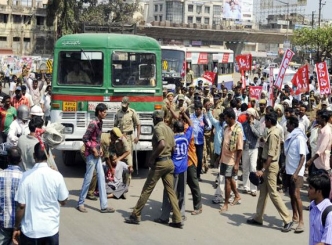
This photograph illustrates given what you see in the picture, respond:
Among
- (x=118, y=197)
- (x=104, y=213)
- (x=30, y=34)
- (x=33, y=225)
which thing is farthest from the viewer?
(x=30, y=34)

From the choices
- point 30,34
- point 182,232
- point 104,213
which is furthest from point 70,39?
point 30,34

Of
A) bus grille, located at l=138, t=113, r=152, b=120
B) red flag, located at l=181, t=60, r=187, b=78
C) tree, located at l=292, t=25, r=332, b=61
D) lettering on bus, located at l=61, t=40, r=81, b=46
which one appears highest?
tree, located at l=292, t=25, r=332, b=61

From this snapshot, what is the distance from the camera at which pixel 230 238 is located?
8.45 m

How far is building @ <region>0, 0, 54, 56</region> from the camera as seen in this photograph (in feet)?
203

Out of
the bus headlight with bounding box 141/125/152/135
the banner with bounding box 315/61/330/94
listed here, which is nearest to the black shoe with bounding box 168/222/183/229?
the bus headlight with bounding box 141/125/152/135

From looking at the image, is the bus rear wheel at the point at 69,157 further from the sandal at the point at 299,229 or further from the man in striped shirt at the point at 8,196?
the man in striped shirt at the point at 8,196

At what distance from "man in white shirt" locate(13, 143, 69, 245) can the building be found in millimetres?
57757

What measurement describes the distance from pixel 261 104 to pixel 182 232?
4.64 meters

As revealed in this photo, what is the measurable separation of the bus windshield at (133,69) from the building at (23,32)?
2017 inches

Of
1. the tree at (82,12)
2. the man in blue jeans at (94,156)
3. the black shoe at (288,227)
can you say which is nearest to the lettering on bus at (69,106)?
the man in blue jeans at (94,156)

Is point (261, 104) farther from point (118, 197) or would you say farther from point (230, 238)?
point (230, 238)

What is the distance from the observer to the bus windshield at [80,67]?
38.8ft

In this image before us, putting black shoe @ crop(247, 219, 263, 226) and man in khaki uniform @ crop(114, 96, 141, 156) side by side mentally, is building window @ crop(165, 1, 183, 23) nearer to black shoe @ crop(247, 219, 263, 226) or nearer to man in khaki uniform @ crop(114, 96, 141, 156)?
man in khaki uniform @ crop(114, 96, 141, 156)

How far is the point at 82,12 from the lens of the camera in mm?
62031
